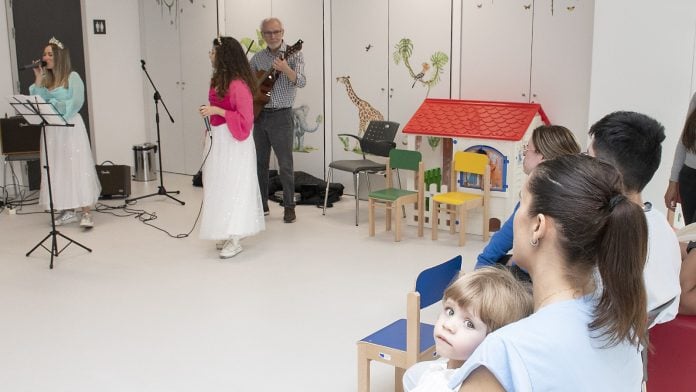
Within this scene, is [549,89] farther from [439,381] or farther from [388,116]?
[439,381]

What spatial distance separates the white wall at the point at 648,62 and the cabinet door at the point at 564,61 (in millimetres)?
687

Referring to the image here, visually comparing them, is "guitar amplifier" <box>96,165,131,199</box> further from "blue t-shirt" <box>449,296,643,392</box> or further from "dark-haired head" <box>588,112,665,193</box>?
"blue t-shirt" <box>449,296,643,392</box>

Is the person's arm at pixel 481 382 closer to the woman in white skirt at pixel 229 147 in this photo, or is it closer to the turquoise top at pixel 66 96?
the woman in white skirt at pixel 229 147

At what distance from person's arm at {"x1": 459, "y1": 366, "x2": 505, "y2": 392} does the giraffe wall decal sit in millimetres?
5817

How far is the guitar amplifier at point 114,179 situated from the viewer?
7.24 metres

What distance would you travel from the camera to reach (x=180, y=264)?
5.19 m

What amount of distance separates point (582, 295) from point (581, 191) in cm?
19

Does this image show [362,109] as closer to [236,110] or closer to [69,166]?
[236,110]

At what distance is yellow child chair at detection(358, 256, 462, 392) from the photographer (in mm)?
2670

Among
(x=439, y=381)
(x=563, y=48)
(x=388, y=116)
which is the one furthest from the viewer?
(x=388, y=116)

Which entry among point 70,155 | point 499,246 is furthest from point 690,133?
point 70,155

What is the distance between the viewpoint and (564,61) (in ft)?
19.0

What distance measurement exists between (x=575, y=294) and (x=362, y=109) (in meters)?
5.89

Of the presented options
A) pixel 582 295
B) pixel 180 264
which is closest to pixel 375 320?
pixel 180 264
